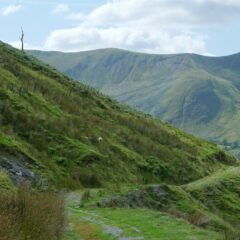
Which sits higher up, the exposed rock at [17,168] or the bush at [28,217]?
the bush at [28,217]

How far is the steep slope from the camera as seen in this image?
40.5 m

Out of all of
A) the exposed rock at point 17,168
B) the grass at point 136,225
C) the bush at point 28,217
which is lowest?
the grass at point 136,225

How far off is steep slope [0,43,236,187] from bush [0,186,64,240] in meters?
15.3

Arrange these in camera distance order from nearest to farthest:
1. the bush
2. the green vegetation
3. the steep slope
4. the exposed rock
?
the bush → the green vegetation → the exposed rock → the steep slope

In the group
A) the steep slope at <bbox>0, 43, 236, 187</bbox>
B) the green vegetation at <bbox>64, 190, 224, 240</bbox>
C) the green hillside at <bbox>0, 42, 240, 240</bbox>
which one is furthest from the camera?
the steep slope at <bbox>0, 43, 236, 187</bbox>

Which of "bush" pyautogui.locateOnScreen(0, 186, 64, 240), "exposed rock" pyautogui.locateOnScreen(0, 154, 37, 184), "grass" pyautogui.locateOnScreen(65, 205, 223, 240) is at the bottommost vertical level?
"grass" pyautogui.locateOnScreen(65, 205, 223, 240)

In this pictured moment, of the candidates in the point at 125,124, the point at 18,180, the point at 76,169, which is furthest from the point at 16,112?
the point at 125,124

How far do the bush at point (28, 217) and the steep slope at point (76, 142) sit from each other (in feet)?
50.1

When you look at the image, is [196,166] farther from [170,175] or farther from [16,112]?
[16,112]

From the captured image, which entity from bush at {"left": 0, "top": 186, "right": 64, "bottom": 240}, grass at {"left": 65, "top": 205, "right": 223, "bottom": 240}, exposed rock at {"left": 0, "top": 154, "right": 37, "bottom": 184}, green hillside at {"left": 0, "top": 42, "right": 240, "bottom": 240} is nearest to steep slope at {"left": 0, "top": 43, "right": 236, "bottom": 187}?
exposed rock at {"left": 0, "top": 154, "right": 37, "bottom": 184}

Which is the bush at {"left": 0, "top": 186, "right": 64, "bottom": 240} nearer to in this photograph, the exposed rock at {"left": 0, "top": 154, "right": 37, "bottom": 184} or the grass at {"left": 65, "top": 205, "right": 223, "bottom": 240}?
the grass at {"left": 65, "top": 205, "right": 223, "bottom": 240}

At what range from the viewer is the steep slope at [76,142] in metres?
40.5

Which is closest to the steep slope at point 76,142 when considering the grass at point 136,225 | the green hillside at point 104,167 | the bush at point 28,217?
the green hillside at point 104,167

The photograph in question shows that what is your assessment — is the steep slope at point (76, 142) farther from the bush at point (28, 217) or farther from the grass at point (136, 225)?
the bush at point (28, 217)
